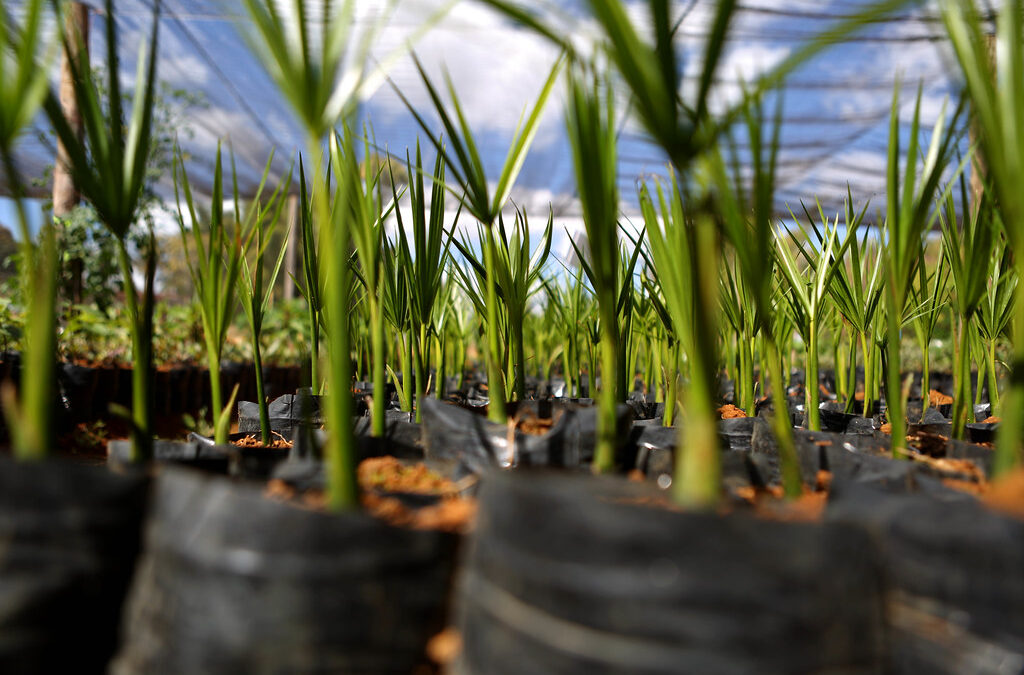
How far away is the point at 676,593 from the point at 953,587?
0.21 metres

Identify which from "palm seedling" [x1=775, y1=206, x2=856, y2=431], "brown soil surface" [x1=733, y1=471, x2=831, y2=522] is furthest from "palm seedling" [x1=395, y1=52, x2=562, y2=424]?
"palm seedling" [x1=775, y1=206, x2=856, y2=431]

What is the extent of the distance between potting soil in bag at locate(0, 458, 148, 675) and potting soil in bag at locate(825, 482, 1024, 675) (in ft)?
1.78

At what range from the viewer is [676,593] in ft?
1.18

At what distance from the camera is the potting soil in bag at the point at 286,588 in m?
0.41

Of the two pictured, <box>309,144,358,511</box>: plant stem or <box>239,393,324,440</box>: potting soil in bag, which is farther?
<box>239,393,324,440</box>: potting soil in bag

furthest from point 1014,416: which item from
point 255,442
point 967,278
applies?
point 255,442

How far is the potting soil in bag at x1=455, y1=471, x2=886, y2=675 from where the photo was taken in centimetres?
36

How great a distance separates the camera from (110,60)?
0.57 metres

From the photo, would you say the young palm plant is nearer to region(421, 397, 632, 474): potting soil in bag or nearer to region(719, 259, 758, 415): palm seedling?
region(421, 397, 632, 474): potting soil in bag

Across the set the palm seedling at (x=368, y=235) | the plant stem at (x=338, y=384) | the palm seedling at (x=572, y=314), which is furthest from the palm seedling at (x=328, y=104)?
the palm seedling at (x=572, y=314)

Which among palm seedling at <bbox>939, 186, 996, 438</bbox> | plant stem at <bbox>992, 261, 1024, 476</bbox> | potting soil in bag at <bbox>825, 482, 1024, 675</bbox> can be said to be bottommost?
potting soil in bag at <bbox>825, 482, 1024, 675</bbox>

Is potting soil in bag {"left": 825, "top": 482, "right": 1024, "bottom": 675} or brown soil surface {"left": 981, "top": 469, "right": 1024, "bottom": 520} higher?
brown soil surface {"left": 981, "top": 469, "right": 1024, "bottom": 520}

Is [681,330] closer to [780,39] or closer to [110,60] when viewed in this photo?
[110,60]

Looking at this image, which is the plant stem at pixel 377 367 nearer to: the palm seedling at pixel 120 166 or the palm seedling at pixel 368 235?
the palm seedling at pixel 368 235
